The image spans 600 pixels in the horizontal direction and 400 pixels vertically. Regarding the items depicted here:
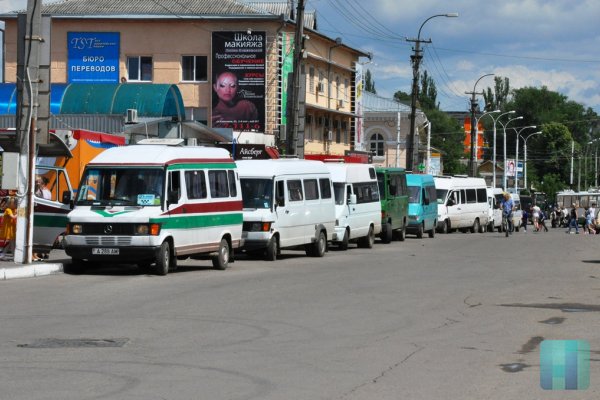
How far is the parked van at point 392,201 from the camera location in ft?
129

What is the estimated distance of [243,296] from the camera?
57.9 feet

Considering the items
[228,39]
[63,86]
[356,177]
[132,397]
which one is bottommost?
[132,397]

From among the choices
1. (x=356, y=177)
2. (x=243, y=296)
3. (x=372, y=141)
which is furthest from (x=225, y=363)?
(x=372, y=141)

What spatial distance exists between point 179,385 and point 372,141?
314 ft

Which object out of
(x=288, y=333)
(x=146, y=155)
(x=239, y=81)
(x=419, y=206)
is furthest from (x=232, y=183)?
(x=239, y=81)

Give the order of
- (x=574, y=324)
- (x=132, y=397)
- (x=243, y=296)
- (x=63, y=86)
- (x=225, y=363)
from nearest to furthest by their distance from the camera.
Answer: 1. (x=132, y=397)
2. (x=225, y=363)
3. (x=574, y=324)
4. (x=243, y=296)
5. (x=63, y=86)

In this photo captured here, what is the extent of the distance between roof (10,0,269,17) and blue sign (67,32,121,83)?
142 cm

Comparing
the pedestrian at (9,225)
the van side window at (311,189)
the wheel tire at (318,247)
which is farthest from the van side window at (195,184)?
the wheel tire at (318,247)

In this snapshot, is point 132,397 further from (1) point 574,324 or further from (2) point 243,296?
(2) point 243,296

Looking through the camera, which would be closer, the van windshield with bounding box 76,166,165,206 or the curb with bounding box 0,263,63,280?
the curb with bounding box 0,263,63,280

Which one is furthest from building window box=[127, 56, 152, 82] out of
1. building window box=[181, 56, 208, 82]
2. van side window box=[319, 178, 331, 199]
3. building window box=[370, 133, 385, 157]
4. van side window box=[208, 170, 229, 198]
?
building window box=[370, 133, 385, 157]

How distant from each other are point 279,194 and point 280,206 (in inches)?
12.5

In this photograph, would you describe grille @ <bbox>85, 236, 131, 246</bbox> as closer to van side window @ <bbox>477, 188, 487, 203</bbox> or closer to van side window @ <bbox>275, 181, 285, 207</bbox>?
van side window @ <bbox>275, 181, 285, 207</bbox>

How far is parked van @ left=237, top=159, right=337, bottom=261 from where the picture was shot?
88.4 feet
